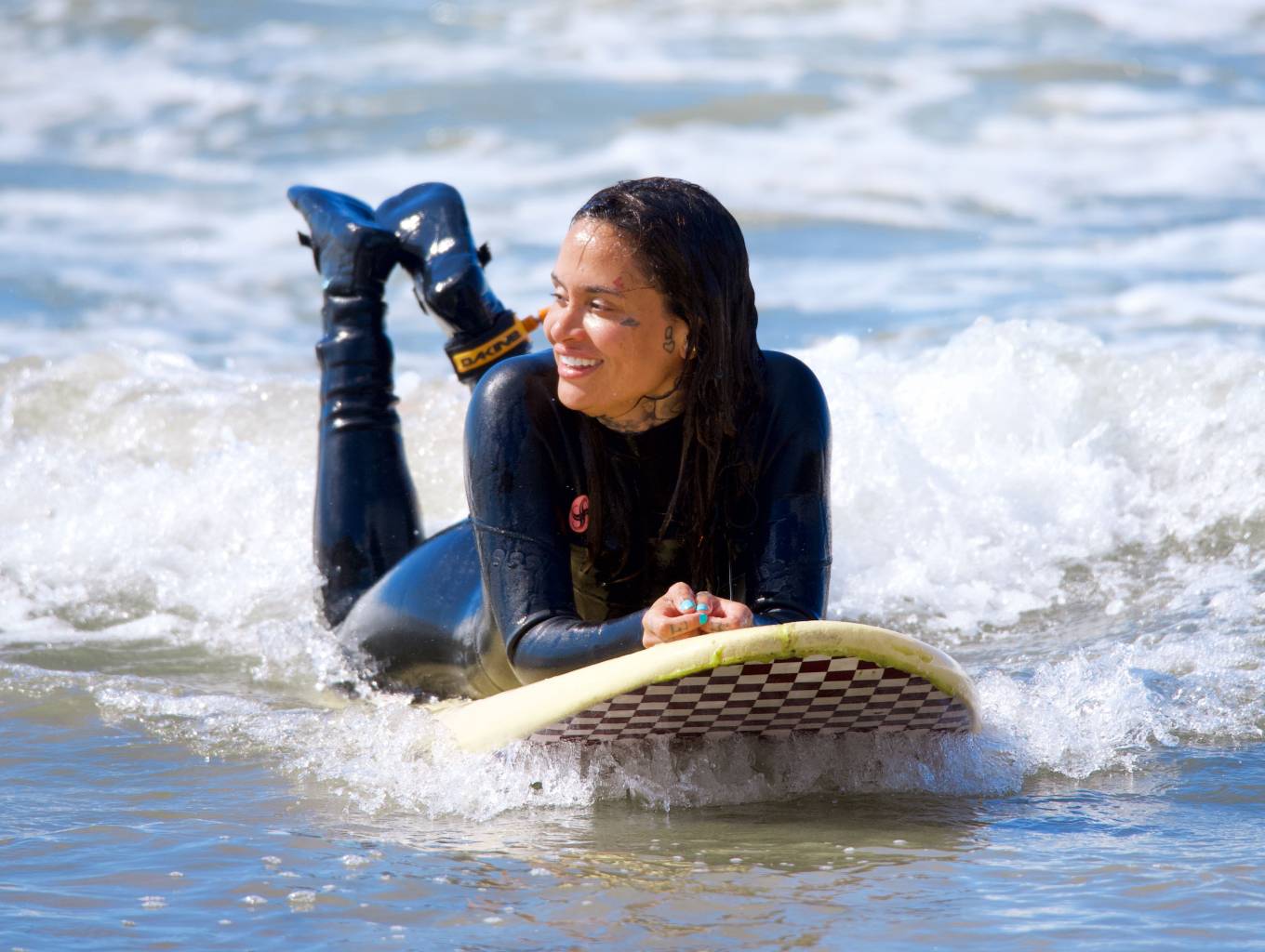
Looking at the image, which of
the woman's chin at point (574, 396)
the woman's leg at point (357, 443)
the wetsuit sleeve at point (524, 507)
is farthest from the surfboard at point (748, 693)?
the woman's leg at point (357, 443)

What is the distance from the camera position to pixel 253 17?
1641 cm

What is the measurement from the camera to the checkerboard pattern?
2756mm

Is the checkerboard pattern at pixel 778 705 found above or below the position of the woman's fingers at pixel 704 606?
below

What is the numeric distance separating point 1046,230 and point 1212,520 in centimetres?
567

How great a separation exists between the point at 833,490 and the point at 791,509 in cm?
268

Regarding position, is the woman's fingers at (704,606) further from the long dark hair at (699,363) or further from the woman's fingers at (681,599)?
the long dark hair at (699,363)

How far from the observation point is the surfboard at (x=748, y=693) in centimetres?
266

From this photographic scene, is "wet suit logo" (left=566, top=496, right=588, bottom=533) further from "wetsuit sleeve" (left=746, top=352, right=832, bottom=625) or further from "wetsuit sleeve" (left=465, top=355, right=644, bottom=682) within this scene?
"wetsuit sleeve" (left=746, top=352, right=832, bottom=625)

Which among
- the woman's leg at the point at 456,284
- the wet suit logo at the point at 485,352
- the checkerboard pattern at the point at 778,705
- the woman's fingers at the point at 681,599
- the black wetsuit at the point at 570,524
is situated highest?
the woman's leg at the point at 456,284

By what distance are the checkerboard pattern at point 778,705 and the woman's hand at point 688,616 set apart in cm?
7

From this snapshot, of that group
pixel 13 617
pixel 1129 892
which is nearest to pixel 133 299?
pixel 13 617

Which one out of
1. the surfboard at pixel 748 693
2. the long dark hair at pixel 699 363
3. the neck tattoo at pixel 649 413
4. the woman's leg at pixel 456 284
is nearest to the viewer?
the surfboard at pixel 748 693

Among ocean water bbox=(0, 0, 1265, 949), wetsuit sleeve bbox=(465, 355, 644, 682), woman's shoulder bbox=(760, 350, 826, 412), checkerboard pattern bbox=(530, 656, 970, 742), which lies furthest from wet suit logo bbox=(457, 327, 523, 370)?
checkerboard pattern bbox=(530, 656, 970, 742)

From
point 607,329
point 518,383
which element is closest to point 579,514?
point 518,383
